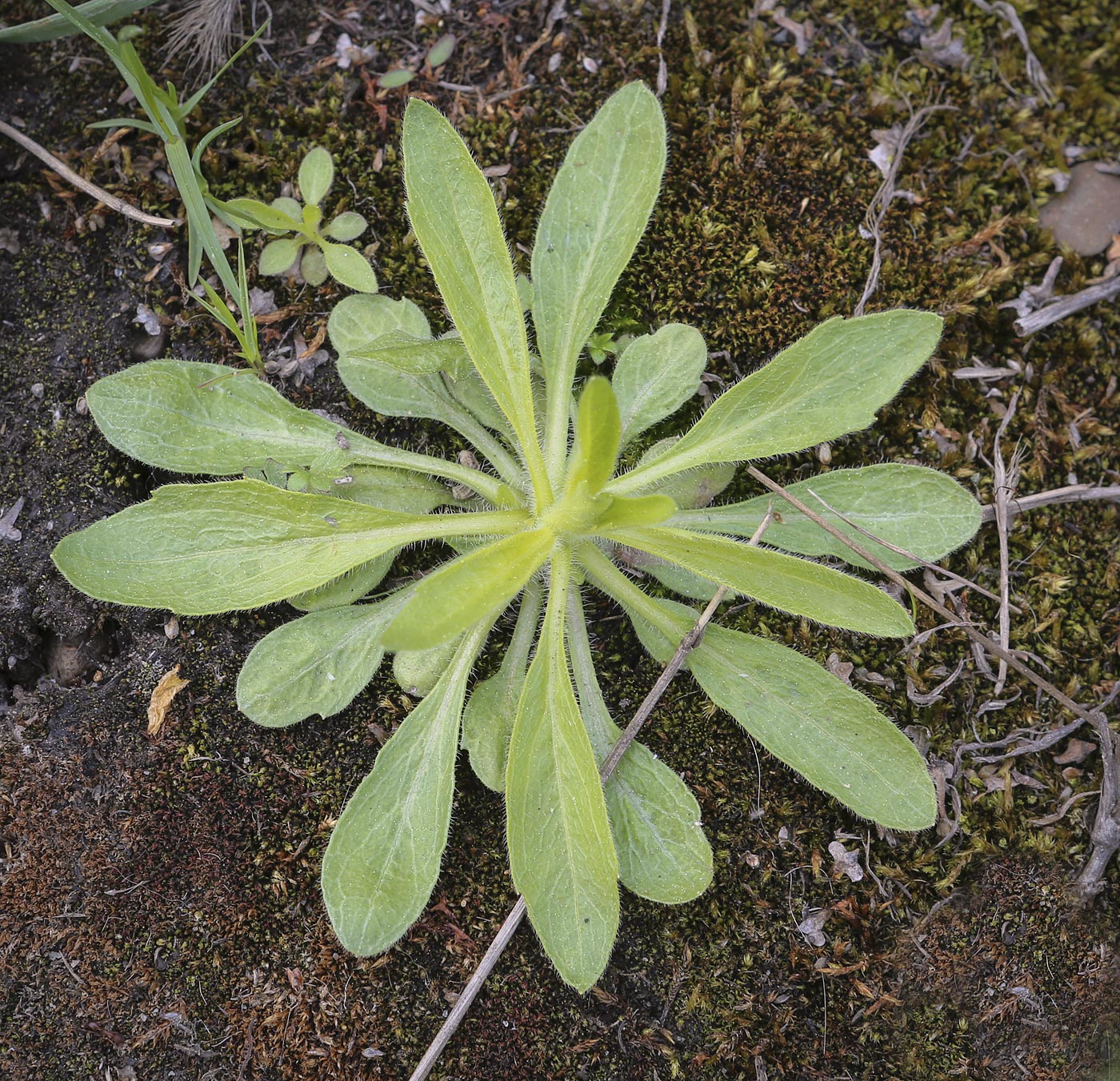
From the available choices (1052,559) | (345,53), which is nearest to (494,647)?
(1052,559)

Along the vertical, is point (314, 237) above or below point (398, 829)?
above

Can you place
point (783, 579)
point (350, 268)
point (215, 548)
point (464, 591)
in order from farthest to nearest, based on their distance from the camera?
point (350, 268) → point (215, 548) → point (783, 579) → point (464, 591)

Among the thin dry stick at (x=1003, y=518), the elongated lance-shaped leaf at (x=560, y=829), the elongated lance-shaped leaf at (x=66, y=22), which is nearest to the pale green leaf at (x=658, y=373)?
the elongated lance-shaped leaf at (x=560, y=829)

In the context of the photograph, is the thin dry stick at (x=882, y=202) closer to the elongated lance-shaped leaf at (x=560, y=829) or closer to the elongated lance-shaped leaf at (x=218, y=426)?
the elongated lance-shaped leaf at (x=218, y=426)

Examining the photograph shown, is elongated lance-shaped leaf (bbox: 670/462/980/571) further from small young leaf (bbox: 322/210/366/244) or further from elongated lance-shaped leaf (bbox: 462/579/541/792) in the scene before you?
small young leaf (bbox: 322/210/366/244)

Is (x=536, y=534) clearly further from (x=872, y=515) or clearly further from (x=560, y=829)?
(x=872, y=515)

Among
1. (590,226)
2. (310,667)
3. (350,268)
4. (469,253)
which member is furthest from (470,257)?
(310,667)
